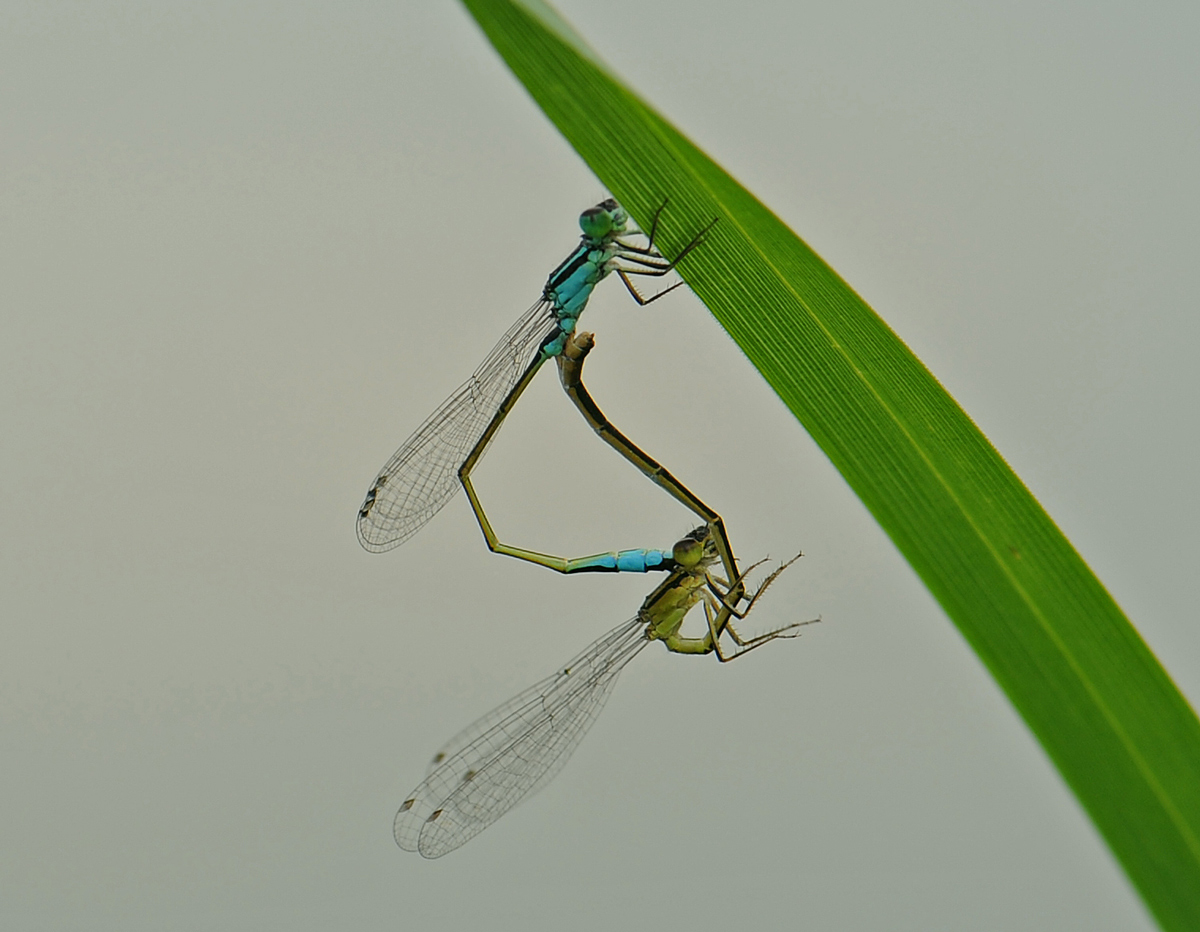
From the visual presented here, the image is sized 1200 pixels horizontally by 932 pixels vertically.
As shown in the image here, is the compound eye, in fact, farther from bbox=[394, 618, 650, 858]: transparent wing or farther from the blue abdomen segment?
bbox=[394, 618, 650, 858]: transparent wing

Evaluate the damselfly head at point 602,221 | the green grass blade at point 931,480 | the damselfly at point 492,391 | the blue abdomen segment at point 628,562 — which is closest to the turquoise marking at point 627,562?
the blue abdomen segment at point 628,562

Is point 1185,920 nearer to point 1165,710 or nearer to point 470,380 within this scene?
point 1165,710

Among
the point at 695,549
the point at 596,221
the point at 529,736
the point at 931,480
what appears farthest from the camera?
the point at 529,736

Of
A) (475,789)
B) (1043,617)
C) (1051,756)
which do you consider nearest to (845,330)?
(1043,617)

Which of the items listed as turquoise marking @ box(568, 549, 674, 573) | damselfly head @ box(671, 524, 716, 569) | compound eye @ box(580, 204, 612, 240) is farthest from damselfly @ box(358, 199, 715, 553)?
damselfly head @ box(671, 524, 716, 569)

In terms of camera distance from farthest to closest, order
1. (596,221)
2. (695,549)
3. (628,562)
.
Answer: (628,562), (695,549), (596,221)

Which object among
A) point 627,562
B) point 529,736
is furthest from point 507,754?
point 627,562

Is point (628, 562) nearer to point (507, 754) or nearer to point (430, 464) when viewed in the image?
point (430, 464)

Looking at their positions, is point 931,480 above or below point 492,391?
below
